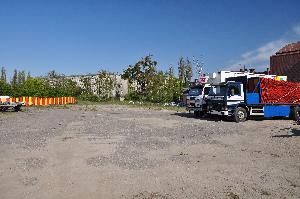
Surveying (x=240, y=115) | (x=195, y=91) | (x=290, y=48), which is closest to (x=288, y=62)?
(x=290, y=48)

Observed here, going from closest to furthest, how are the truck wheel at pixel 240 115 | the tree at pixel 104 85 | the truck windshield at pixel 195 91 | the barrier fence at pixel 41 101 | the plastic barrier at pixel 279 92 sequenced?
the truck wheel at pixel 240 115
the plastic barrier at pixel 279 92
the truck windshield at pixel 195 91
the barrier fence at pixel 41 101
the tree at pixel 104 85

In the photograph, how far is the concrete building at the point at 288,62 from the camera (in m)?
45.1

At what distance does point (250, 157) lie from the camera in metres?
9.98

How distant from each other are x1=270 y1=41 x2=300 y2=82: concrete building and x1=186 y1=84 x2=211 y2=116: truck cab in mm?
22941

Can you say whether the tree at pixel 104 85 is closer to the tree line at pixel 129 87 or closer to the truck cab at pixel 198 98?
the tree line at pixel 129 87

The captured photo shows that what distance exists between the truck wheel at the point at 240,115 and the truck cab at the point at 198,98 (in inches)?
135

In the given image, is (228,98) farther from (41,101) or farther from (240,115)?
(41,101)

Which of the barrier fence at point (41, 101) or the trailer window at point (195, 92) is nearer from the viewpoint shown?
the trailer window at point (195, 92)

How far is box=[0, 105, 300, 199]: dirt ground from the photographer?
6648mm

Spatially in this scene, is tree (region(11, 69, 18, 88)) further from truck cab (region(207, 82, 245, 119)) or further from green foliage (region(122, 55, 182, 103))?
truck cab (region(207, 82, 245, 119))

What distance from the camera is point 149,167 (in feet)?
28.6

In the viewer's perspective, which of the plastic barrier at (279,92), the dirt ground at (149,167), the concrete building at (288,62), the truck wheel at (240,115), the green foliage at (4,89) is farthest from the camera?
the green foliage at (4,89)

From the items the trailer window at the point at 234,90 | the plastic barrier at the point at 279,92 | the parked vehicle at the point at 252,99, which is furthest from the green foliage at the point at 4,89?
the plastic barrier at the point at 279,92

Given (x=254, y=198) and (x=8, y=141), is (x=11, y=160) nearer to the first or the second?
(x=8, y=141)
